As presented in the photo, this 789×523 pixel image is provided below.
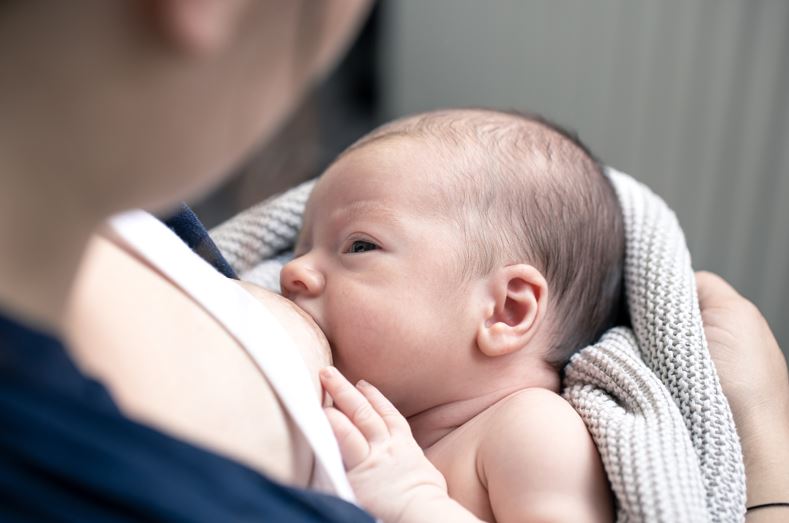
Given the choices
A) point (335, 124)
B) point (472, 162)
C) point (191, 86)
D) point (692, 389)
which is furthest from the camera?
point (335, 124)

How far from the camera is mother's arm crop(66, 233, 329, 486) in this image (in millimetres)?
477

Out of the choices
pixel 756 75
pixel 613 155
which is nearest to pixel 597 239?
pixel 756 75

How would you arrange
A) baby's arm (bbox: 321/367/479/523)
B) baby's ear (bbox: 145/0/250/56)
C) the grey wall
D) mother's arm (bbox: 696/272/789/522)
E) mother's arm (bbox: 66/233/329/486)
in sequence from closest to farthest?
1. baby's ear (bbox: 145/0/250/56)
2. mother's arm (bbox: 66/233/329/486)
3. baby's arm (bbox: 321/367/479/523)
4. mother's arm (bbox: 696/272/789/522)
5. the grey wall

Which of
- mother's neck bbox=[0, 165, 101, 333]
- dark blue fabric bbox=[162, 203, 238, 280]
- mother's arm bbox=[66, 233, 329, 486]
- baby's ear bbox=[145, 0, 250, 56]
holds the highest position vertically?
baby's ear bbox=[145, 0, 250, 56]

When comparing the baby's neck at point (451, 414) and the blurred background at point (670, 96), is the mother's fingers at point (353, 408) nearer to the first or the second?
the baby's neck at point (451, 414)

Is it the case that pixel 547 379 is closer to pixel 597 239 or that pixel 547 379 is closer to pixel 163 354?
pixel 597 239

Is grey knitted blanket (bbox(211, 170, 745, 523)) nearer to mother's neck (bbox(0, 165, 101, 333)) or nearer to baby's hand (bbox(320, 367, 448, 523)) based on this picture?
baby's hand (bbox(320, 367, 448, 523))

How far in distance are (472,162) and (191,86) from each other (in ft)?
1.66

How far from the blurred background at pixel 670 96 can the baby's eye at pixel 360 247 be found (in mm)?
905

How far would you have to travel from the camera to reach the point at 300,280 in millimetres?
809

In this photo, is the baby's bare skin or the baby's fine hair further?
the baby's fine hair

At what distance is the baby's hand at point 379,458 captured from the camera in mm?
636

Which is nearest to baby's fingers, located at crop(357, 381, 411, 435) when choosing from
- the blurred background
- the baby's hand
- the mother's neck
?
the baby's hand

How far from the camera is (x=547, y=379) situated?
85 cm
